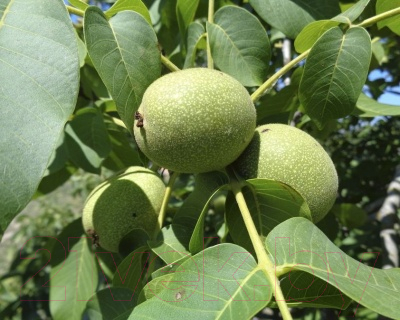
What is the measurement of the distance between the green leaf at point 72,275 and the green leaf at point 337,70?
3.69 ft

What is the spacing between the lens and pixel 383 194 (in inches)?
113

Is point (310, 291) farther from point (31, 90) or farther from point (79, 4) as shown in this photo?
point (79, 4)

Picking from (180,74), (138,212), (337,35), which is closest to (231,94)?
(180,74)

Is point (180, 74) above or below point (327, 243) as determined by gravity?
above

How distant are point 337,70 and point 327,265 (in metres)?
0.59

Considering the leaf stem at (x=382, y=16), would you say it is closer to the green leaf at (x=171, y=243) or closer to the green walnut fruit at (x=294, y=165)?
the green walnut fruit at (x=294, y=165)

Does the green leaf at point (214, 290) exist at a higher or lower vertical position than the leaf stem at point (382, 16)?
lower

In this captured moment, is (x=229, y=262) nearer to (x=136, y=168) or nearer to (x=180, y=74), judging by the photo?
(x=180, y=74)

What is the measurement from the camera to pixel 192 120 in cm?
109

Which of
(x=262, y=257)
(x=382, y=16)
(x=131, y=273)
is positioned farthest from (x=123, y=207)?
(x=382, y=16)

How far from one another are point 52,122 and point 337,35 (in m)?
0.83

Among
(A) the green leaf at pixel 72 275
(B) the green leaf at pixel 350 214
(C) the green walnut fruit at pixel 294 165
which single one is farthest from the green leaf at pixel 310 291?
(B) the green leaf at pixel 350 214

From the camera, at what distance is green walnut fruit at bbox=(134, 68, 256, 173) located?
1.09 meters

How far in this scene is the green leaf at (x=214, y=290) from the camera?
0.86 meters
